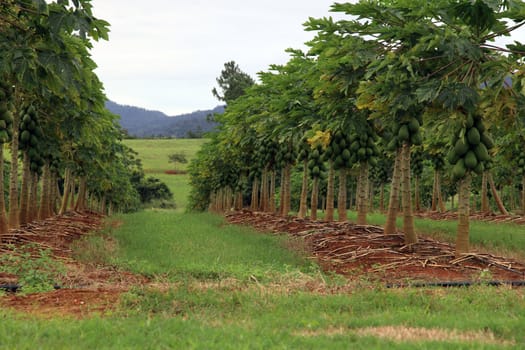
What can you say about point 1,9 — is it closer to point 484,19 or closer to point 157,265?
point 157,265

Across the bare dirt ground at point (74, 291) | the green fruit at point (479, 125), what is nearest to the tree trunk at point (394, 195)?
the green fruit at point (479, 125)

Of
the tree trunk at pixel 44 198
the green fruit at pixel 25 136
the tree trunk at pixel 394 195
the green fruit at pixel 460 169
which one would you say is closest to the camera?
the green fruit at pixel 460 169

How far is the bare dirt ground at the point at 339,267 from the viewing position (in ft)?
25.6

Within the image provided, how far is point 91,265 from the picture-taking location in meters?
11.9

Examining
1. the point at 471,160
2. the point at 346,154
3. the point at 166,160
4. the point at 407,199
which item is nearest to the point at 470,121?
the point at 471,160

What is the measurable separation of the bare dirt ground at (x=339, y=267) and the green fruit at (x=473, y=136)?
8.29 ft

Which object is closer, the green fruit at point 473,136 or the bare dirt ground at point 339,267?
the bare dirt ground at point 339,267

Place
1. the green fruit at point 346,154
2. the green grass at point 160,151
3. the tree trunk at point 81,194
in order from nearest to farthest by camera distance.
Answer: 1. the green fruit at point 346,154
2. the tree trunk at point 81,194
3. the green grass at point 160,151

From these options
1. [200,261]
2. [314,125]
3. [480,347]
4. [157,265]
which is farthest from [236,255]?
[480,347]

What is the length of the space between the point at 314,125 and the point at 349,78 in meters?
3.71

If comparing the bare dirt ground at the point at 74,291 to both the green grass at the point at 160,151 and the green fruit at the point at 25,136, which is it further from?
the green grass at the point at 160,151

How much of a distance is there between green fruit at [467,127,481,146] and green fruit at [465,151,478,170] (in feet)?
0.78

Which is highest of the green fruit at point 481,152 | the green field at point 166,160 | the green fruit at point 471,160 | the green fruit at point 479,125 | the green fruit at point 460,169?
the green fruit at point 479,125

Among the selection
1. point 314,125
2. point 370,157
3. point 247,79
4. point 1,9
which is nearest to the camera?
point 1,9
